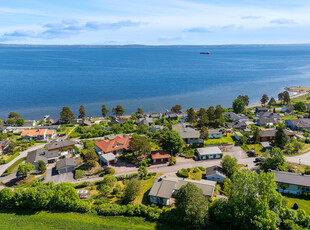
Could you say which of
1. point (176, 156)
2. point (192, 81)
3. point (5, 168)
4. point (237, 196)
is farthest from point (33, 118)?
point (192, 81)

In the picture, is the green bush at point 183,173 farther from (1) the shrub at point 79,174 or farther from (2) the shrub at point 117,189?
(1) the shrub at point 79,174

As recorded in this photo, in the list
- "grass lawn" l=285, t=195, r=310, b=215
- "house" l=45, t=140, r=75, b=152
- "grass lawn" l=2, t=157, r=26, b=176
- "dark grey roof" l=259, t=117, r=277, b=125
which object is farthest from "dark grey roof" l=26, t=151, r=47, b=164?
"dark grey roof" l=259, t=117, r=277, b=125

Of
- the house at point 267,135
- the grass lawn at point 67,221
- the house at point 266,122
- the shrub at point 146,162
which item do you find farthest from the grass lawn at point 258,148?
the grass lawn at point 67,221

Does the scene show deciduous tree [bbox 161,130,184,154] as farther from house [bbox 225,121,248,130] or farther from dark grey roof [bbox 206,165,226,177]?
house [bbox 225,121,248,130]

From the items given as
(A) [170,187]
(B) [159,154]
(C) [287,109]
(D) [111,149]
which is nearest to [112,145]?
(D) [111,149]

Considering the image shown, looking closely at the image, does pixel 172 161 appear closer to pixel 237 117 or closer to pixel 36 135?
pixel 237 117
